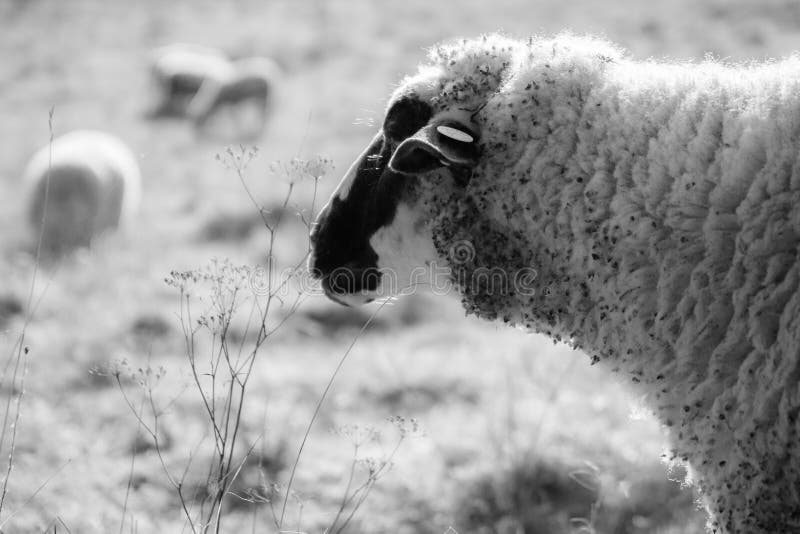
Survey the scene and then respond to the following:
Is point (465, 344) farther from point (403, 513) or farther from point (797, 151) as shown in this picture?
point (797, 151)

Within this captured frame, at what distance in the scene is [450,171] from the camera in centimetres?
265

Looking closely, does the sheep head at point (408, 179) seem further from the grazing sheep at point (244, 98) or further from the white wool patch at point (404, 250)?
the grazing sheep at point (244, 98)

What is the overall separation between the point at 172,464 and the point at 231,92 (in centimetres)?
1003

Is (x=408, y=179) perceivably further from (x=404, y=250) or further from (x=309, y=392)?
(x=309, y=392)

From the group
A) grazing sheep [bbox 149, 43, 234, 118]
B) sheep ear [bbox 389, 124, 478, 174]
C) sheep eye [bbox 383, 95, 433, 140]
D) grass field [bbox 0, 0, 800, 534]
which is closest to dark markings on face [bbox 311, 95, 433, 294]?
sheep eye [bbox 383, 95, 433, 140]

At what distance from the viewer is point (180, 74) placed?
568 inches

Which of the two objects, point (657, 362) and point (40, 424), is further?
point (40, 424)

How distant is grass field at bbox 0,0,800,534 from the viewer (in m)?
3.71

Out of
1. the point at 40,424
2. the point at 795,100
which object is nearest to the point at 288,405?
the point at 40,424

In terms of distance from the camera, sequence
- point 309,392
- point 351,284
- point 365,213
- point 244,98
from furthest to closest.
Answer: point 244,98 → point 309,392 → point 351,284 → point 365,213

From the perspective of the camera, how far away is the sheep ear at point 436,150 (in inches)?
97.7

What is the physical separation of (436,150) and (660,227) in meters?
0.65

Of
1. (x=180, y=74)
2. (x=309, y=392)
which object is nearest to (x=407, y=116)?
(x=309, y=392)

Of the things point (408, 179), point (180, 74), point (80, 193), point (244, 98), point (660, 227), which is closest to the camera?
point (660, 227)
